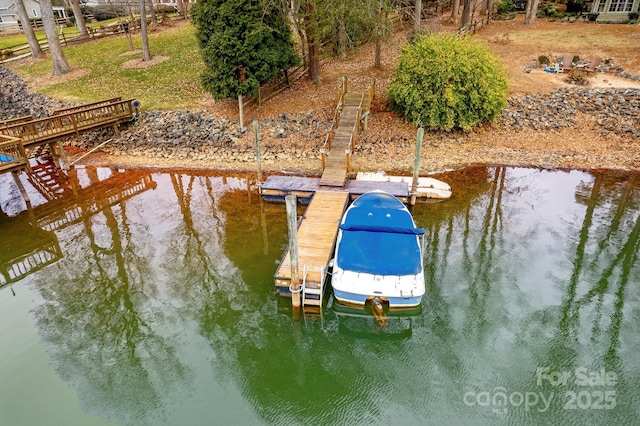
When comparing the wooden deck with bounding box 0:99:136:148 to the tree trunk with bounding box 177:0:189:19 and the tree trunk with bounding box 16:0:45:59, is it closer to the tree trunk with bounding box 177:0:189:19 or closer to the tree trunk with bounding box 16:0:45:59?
the tree trunk with bounding box 16:0:45:59

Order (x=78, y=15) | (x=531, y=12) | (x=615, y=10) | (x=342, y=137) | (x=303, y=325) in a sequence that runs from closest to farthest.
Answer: (x=303, y=325)
(x=342, y=137)
(x=615, y=10)
(x=531, y=12)
(x=78, y=15)

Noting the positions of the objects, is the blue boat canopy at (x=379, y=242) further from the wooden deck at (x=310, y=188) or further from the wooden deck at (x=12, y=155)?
the wooden deck at (x=12, y=155)

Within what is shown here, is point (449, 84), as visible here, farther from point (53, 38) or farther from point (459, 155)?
point (53, 38)

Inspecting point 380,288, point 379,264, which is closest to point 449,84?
point 379,264

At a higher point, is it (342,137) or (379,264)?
(342,137)

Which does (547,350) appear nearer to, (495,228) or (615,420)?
(615,420)

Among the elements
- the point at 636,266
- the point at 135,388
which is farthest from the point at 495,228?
the point at 135,388

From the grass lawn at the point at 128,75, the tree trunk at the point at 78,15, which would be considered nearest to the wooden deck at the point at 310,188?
the grass lawn at the point at 128,75
